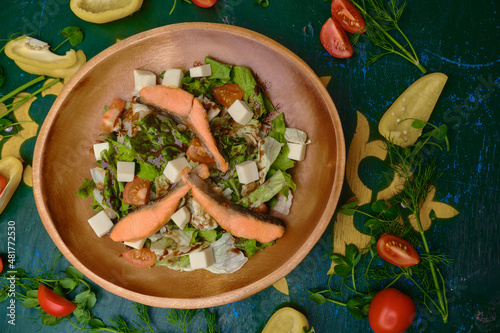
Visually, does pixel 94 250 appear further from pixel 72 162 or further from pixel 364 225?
pixel 364 225

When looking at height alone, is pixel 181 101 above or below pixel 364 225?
A: above

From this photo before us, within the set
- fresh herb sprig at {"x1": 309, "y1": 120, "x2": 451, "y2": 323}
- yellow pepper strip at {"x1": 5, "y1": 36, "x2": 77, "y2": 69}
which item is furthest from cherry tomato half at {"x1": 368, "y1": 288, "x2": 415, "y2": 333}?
yellow pepper strip at {"x1": 5, "y1": 36, "x2": 77, "y2": 69}

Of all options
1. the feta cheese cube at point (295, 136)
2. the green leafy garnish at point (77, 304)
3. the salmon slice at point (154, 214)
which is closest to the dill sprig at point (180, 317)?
the green leafy garnish at point (77, 304)

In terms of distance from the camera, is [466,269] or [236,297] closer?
[236,297]

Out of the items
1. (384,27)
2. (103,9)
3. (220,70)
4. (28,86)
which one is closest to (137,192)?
(220,70)

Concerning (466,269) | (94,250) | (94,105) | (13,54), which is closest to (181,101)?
(94,105)

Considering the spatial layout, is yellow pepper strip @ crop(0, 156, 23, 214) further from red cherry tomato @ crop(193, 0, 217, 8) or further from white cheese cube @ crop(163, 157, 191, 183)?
red cherry tomato @ crop(193, 0, 217, 8)

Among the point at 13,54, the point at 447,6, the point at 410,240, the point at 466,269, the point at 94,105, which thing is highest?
the point at 447,6
